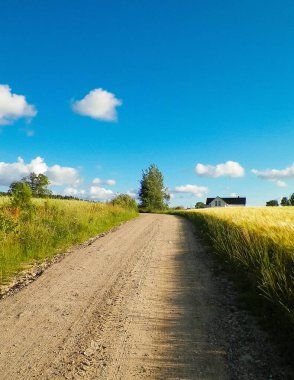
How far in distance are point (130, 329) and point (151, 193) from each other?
265 feet

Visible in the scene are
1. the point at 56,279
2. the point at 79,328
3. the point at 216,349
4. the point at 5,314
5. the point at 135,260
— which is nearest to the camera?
the point at 216,349

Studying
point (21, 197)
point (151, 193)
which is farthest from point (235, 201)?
point (21, 197)

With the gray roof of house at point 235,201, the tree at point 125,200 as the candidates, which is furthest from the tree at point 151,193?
the gray roof of house at point 235,201

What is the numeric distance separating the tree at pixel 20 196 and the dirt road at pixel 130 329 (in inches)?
383

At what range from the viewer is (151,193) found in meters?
86.6

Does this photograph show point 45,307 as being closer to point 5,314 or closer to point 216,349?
point 5,314

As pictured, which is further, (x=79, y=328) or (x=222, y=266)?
(x=222, y=266)

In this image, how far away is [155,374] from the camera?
441cm

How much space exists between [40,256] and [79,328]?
671 cm

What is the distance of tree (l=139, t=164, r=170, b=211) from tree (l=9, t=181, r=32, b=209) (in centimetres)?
6533

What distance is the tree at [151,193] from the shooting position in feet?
283

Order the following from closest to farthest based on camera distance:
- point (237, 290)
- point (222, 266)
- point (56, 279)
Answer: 1. point (237, 290)
2. point (56, 279)
3. point (222, 266)

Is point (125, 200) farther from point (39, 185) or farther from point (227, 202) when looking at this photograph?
point (227, 202)

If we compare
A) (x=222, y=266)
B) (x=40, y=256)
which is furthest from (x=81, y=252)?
(x=222, y=266)
